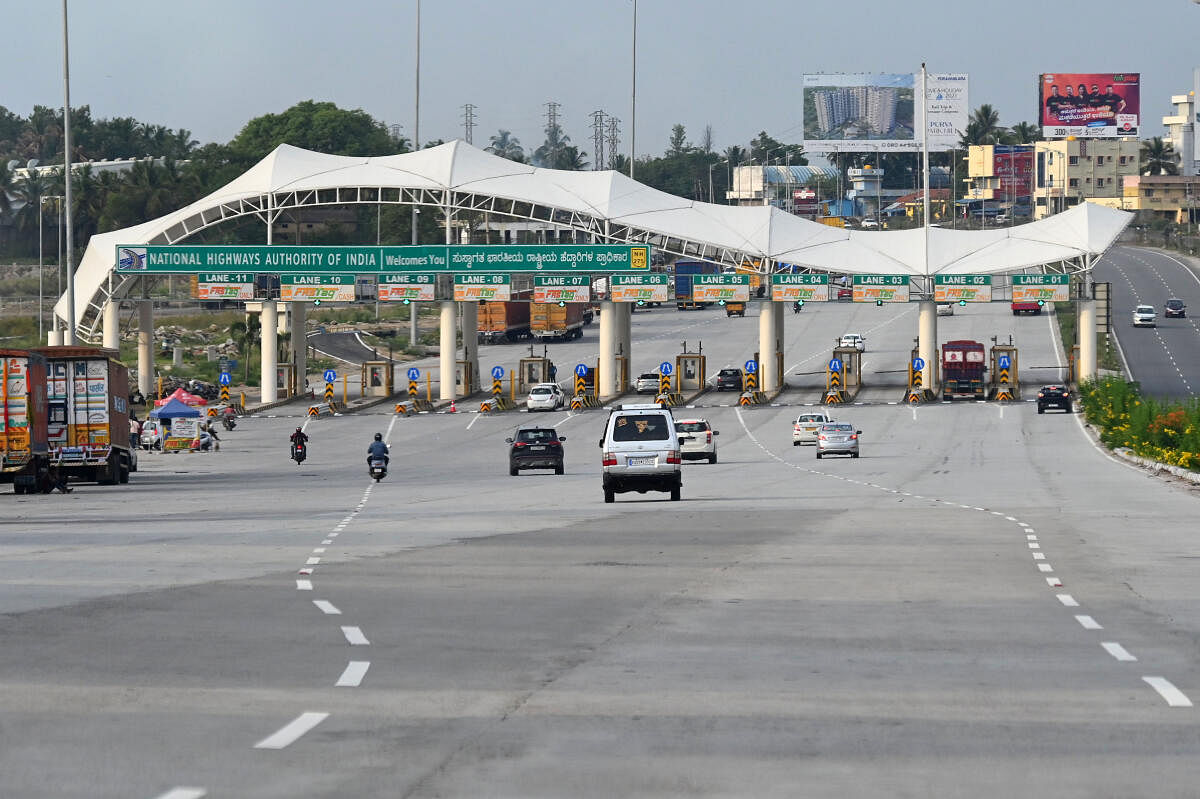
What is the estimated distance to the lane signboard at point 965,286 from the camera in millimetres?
87750

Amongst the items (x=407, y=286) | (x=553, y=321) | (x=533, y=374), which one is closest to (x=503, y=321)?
(x=553, y=321)

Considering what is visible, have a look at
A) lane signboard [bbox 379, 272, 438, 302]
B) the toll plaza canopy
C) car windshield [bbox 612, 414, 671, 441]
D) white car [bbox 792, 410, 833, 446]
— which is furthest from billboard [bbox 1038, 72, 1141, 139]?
car windshield [bbox 612, 414, 671, 441]

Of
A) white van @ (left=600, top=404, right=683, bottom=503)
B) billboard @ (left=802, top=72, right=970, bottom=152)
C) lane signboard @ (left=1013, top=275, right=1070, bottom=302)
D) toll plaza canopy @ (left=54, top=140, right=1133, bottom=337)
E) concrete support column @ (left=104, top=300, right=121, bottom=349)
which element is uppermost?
billboard @ (left=802, top=72, right=970, bottom=152)

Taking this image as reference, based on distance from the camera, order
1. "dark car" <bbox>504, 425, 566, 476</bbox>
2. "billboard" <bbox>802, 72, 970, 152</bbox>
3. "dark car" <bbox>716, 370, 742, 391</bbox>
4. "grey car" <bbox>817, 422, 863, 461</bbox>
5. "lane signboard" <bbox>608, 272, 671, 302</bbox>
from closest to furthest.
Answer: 1. "dark car" <bbox>504, 425, 566, 476</bbox>
2. "grey car" <bbox>817, 422, 863, 461</bbox>
3. "lane signboard" <bbox>608, 272, 671, 302</bbox>
4. "dark car" <bbox>716, 370, 742, 391</bbox>
5. "billboard" <bbox>802, 72, 970, 152</bbox>

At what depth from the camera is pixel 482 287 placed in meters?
88.4

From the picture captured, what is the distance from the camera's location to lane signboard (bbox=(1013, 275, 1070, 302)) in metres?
87.2

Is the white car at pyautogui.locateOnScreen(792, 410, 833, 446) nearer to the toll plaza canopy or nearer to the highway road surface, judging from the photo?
the toll plaza canopy

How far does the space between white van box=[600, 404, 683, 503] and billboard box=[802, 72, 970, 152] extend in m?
152

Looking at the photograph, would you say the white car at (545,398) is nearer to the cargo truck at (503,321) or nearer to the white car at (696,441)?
the white car at (696,441)

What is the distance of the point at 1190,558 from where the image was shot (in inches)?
812

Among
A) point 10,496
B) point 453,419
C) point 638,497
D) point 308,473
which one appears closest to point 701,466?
point 308,473

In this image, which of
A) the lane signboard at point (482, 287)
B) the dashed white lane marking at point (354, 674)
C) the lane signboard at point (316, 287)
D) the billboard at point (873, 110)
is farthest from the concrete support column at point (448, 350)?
the billboard at point (873, 110)

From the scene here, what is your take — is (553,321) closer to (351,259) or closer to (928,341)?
(351,259)

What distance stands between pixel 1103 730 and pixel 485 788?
3530 millimetres
